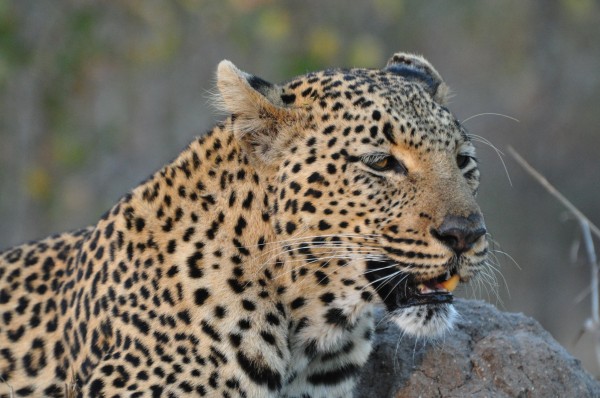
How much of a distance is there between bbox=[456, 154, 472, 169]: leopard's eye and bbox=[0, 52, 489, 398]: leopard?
11mm

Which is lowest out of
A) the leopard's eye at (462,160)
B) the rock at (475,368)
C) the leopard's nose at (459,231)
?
the rock at (475,368)

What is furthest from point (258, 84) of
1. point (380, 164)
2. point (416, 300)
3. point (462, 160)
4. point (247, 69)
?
point (247, 69)

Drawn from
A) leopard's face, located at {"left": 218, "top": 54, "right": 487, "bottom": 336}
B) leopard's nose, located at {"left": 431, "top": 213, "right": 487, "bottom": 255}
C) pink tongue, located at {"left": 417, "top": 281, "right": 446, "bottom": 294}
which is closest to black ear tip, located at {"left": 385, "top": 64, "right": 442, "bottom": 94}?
leopard's face, located at {"left": 218, "top": 54, "right": 487, "bottom": 336}

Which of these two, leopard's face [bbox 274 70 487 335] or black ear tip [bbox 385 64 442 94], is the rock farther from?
black ear tip [bbox 385 64 442 94]

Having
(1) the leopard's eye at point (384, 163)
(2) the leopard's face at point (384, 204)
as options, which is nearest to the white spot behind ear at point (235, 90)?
(2) the leopard's face at point (384, 204)

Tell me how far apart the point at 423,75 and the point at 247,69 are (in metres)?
15.0

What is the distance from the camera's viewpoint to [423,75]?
785cm

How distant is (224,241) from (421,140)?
142 centimetres

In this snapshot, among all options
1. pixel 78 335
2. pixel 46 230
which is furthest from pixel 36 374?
pixel 46 230

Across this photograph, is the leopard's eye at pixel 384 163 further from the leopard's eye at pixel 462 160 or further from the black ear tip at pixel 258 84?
the black ear tip at pixel 258 84

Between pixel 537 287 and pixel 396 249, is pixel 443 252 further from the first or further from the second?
pixel 537 287

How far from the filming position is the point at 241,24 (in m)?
21.1

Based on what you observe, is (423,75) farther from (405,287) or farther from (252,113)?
(405,287)

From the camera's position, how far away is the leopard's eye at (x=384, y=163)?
22.5ft
